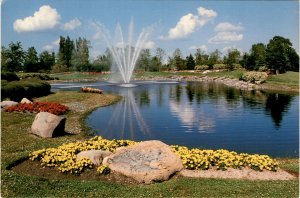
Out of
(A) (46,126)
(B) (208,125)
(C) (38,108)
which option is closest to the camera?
(A) (46,126)

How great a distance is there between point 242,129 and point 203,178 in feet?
44.7

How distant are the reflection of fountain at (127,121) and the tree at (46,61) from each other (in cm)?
9016

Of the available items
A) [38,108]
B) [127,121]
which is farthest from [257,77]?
[38,108]

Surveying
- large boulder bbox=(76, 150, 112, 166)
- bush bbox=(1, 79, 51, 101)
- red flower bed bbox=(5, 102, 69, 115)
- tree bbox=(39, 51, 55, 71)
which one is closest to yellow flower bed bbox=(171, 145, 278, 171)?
large boulder bbox=(76, 150, 112, 166)

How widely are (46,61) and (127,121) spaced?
334 feet

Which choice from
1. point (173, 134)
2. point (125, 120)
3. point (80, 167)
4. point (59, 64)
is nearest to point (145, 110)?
point (125, 120)

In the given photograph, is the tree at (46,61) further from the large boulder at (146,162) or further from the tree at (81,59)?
the large boulder at (146,162)

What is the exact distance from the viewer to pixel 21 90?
3625 centimetres

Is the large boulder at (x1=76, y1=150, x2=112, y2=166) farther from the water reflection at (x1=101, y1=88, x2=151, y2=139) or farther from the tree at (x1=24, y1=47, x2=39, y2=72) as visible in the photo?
the tree at (x1=24, y1=47, x2=39, y2=72)

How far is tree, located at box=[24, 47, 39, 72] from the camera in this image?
370 feet

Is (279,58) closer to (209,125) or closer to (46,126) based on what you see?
(209,125)

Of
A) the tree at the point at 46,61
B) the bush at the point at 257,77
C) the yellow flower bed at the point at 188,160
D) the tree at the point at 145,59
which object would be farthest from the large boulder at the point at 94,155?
the tree at the point at 145,59

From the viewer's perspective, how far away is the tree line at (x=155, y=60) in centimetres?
9956

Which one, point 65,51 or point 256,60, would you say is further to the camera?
point 65,51
